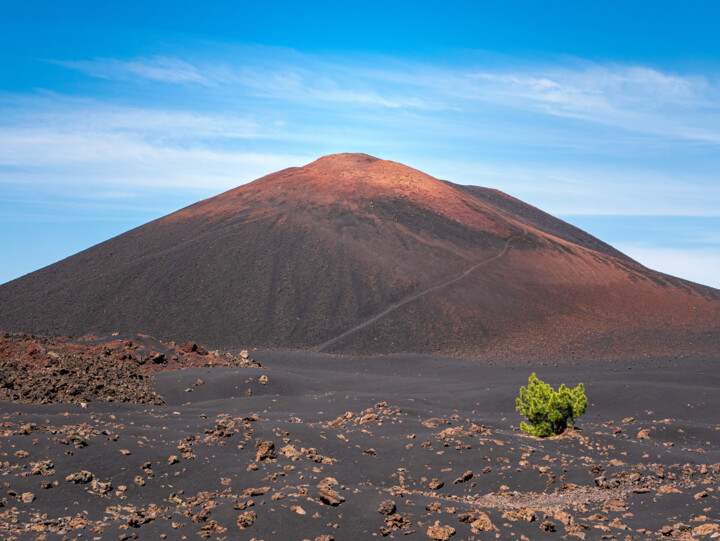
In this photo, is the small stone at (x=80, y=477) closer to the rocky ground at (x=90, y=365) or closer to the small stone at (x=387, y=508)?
the small stone at (x=387, y=508)

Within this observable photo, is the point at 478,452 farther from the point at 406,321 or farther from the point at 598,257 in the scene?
the point at 598,257

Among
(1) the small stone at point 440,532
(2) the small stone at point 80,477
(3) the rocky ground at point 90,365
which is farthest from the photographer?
(3) the rocky ground at point 90,365

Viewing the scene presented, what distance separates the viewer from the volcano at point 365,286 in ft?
128

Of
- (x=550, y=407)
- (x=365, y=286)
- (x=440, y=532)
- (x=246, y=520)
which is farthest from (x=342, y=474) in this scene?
(x=365, y=286)

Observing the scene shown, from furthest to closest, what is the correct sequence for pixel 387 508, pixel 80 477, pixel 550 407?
1. pixel 550 407
2. pixel 80 477
3. pixel 387 508

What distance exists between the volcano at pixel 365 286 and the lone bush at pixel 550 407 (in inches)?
798

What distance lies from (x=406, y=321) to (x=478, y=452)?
27.9 metres

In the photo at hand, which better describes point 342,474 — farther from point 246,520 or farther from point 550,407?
point 550,407

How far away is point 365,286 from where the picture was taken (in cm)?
4450

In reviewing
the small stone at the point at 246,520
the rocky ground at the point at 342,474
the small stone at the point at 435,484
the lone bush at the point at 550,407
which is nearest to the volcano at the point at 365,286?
the rocky ground at the point at 342,474

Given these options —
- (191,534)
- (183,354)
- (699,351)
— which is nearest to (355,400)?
(183,354)

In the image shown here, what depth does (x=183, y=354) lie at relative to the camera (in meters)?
26.5

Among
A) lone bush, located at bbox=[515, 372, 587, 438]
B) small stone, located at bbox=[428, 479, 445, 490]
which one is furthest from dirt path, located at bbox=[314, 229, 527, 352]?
small stone, located at bbox=[428, 479, 445, 490]

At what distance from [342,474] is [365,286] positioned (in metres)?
33.6
